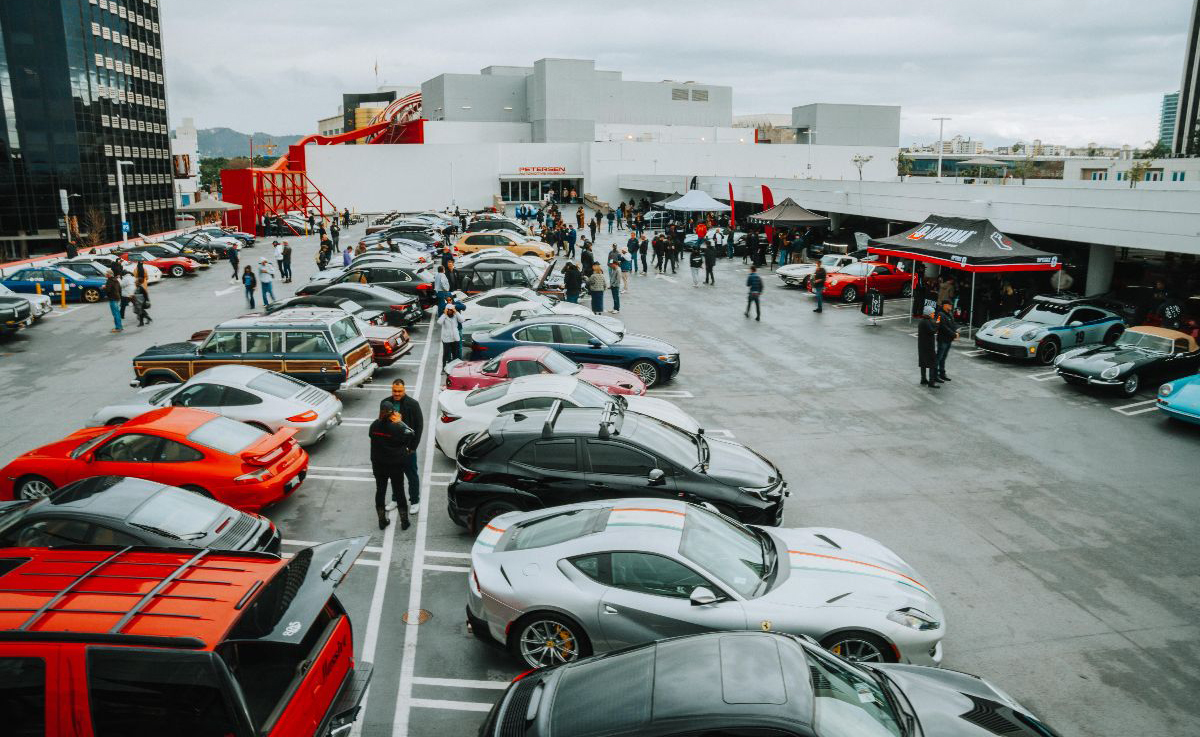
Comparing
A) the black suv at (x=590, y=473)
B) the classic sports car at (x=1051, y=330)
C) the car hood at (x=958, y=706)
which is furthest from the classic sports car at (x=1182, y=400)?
the car hood at (x=958, y=706)

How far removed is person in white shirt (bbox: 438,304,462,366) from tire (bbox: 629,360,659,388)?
361cm

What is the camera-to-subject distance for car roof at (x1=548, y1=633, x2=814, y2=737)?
13.3ft

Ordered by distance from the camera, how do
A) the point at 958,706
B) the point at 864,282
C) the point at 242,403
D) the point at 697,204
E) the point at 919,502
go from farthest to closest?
1. the point at 697,204
2. the point at 864,282
3. the point at 242,403
4. the point at 919,502
5. the point at 958,706

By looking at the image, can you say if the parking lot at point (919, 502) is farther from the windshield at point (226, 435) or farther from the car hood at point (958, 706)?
the car hood at point (958, 706)

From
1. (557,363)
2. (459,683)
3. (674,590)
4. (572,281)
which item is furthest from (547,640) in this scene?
(572,281)

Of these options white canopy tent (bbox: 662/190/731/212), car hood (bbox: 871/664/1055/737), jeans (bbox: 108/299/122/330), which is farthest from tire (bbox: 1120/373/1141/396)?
white canopy tent (bbox: 662/190/731/212)

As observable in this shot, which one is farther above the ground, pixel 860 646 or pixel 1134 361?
pixel 1134 361

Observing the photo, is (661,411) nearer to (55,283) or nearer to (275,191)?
(55,283)

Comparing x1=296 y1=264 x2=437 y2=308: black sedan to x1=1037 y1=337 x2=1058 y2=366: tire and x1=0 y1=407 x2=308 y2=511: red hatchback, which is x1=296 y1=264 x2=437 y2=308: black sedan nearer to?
x1=0 y1=407 x2=308 y2=511: red hatchback

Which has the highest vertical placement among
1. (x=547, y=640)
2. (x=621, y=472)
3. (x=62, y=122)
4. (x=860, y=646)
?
(x=62, y=122)

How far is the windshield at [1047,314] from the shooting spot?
18422 millimetres

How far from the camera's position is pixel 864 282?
87.2 ft

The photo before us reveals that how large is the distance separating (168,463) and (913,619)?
8.46 meters

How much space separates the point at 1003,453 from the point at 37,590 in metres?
12.3
